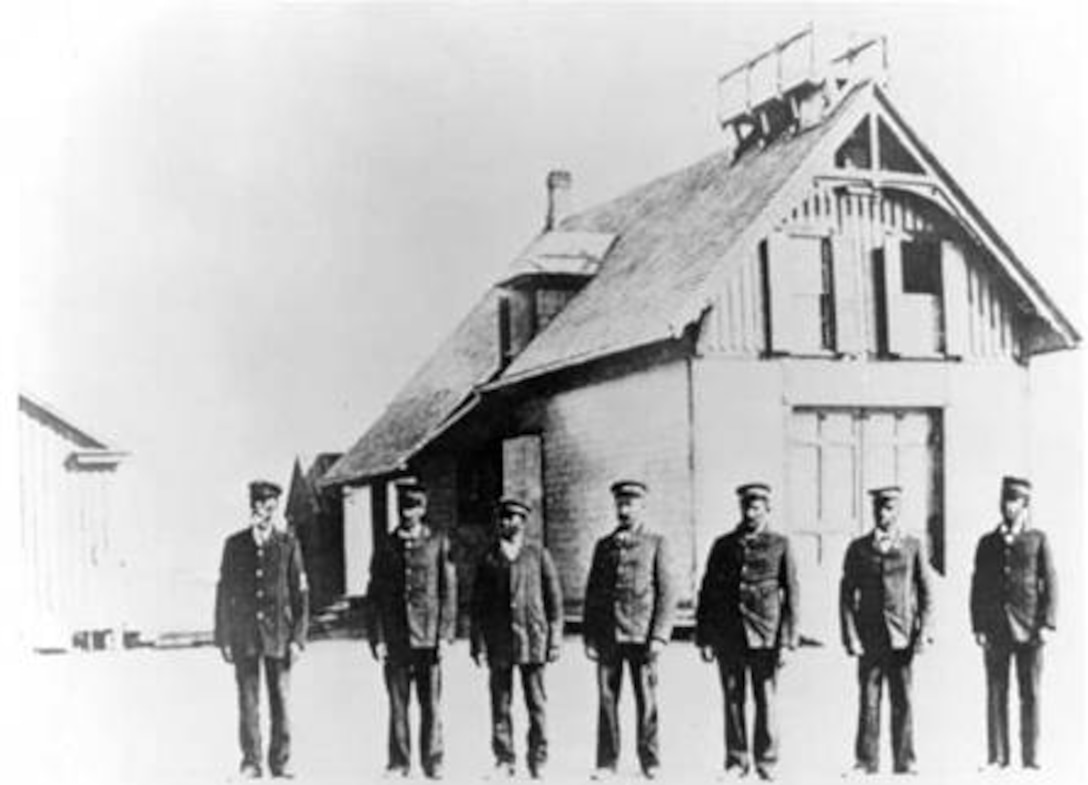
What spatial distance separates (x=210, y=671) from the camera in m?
7.19

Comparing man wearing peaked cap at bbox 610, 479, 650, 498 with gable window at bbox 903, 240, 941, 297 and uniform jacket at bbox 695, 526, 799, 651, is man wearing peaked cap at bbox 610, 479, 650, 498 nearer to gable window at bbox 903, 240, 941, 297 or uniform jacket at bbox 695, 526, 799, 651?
uniform jacket at bbox 695, 526, 799, 651

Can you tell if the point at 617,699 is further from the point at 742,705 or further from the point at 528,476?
the point at 528,476

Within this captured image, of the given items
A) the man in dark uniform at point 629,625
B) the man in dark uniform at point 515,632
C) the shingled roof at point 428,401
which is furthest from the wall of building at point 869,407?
the shingled roof at point 428,401

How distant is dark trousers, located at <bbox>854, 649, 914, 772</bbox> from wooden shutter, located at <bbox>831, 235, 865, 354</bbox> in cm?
133

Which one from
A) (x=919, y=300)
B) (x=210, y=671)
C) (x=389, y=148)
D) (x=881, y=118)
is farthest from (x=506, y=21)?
(x=210, y=671)

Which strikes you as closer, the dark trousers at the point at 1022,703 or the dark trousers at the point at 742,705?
the dark trousers at the point at 742,705

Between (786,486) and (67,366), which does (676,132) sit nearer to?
(786,486)

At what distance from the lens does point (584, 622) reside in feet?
23.2

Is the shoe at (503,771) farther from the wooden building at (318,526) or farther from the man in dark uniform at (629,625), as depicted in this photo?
the wooden building at (318,526)

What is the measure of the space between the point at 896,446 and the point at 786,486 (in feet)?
1.97

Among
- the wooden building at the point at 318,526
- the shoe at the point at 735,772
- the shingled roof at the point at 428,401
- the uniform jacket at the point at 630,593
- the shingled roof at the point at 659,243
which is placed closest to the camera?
the uniform jacket at the point at 630,593

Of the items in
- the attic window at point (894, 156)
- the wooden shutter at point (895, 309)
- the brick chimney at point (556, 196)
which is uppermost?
the attic window at point (894, 156)

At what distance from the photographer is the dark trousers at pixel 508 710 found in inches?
277

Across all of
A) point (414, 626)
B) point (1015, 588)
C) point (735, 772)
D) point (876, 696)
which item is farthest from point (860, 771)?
point (414, 626)
